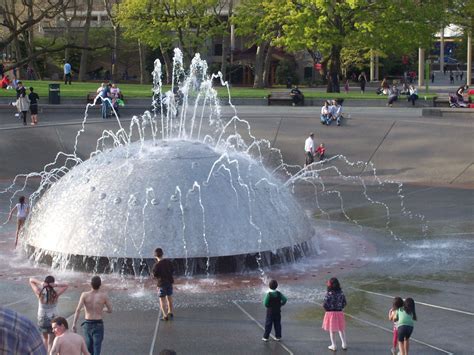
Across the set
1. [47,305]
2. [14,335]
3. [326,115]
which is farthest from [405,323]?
[326,115]

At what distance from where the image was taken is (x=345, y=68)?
71812 millimetres

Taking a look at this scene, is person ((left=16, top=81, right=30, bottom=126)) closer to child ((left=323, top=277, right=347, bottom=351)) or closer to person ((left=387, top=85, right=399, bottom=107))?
person ((left=387, top=85, right=399, bottom=107))

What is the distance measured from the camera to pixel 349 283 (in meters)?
13.9

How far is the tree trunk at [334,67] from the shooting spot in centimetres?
4538

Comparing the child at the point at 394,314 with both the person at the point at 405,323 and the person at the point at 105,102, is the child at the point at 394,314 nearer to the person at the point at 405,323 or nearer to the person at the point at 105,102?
the person at the point at 405,323

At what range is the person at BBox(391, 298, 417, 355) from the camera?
9.77 metres

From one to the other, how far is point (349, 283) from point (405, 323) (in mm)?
A: 4134

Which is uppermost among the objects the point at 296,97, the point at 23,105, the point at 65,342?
the point at 23,105

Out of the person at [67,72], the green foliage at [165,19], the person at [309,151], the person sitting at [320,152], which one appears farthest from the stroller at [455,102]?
the person at [67,72]

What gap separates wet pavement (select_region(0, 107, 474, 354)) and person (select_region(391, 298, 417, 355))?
0.66m

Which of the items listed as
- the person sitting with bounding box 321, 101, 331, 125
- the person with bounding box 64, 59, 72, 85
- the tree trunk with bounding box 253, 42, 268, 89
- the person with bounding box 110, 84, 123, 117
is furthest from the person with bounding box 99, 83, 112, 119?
the tree trunk with bounding box 253, 42, 268, 89

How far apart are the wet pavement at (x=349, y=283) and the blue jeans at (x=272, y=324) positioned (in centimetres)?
12

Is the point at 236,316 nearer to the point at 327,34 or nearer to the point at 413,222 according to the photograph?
the point at 413,222

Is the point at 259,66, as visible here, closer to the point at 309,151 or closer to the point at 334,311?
the point at 309,151
